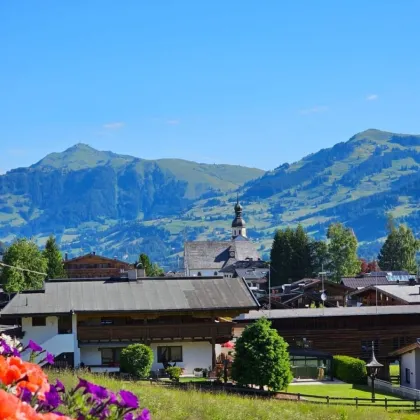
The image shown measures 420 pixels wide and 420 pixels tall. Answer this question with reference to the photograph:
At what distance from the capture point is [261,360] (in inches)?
1465

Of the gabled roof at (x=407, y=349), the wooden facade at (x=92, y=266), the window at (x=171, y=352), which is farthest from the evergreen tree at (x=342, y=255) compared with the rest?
the window at (x=171, y=352)

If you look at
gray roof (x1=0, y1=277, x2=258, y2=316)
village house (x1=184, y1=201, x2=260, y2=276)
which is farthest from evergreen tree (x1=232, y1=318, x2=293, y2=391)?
village house (x1=184, y1=201, x2=260, y2=276)

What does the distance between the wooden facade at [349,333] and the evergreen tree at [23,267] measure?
4480 centimetres

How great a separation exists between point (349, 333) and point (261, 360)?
14978 millimetres

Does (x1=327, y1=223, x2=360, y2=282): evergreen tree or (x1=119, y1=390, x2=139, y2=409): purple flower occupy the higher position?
(x1=327, y1=223, x2=360, y2=282): evergreen tree

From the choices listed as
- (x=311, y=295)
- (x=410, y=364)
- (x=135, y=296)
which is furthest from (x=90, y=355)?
(x=311, y=295)

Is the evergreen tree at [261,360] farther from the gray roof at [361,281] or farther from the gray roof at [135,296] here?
the gray roof at [361,281]

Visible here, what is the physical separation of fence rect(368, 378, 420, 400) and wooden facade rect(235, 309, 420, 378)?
20.7 feet

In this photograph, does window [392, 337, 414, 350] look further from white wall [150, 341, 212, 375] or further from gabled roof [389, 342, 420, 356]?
white wall [150, 341, 212, 375]

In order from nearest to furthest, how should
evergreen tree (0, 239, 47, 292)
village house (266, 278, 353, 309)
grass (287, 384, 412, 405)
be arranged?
grass (287, 384, 412, 405) < village house (266, 278, 353, 309) < evergreen tree (0, 239, 47, 292)

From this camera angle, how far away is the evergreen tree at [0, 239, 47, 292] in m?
89.6

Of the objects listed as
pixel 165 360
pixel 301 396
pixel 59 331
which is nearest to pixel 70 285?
pixel 59 331

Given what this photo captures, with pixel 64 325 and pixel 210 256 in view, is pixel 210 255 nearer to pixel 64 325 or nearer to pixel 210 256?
pixel 210 256

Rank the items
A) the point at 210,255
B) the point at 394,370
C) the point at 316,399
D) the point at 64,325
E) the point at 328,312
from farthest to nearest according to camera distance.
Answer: the point at 210,255, the point at 328,312, the point at 394,370, the point at 64,325, the point at 316,399
